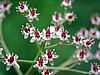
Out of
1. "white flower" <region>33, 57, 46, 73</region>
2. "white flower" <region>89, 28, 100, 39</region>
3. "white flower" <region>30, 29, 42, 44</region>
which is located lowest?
"white flower" <region>33, 57, 46, 73</region>

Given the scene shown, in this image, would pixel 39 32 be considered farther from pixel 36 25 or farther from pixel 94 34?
pixel 36 25

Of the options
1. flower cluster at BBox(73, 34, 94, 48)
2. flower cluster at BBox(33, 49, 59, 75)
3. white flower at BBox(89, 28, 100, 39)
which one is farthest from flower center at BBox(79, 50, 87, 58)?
white flower at BBox(89, 28, 100, 39)

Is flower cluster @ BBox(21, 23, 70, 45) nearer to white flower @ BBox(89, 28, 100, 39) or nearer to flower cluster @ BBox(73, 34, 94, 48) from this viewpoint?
flower cluster @ BBox(73, 34, 94, 48)

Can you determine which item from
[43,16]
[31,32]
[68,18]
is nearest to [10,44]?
[43,16]

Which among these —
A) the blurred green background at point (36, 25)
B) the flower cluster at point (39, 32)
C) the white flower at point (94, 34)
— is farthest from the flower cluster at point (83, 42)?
the blurred green background at point (36, 25)

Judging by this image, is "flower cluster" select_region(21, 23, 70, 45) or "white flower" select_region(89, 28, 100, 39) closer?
"flower cluster" select_region(21, 23, 70, 45)

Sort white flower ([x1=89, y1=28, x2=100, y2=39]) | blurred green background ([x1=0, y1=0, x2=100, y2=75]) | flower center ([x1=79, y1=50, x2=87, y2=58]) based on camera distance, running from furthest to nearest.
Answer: blurred green background ([x1=0, y1=0, x2=100, y2=75]), white flower ([x1=89, y1=28, x2=100, y2=39]), flower center ([x1=79, y1=50, x2=87, y2=58])

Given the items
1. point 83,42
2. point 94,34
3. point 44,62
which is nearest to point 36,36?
point 44,62

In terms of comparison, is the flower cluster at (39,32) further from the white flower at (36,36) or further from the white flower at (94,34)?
the white flower at (94,34)

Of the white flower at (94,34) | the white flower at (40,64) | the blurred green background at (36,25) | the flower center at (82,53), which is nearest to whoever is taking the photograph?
the white flower at (40,64)

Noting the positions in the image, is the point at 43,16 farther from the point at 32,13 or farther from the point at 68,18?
the point at 32,13

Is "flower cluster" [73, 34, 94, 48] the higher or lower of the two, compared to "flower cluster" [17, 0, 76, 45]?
lower
